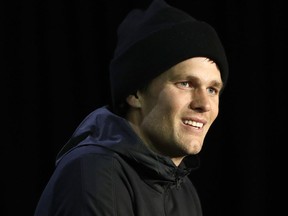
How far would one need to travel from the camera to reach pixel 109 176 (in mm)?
1359

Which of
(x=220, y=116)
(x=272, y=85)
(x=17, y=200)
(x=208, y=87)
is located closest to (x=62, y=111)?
(x=17, y=200)

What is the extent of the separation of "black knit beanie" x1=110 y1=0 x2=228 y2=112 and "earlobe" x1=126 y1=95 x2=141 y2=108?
15mm

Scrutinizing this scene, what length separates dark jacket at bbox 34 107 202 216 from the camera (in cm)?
130

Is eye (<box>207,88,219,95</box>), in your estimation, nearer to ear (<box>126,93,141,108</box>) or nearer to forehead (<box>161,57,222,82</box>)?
forehead (<box>161,57,222,82</box>)

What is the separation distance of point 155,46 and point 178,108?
0.18m

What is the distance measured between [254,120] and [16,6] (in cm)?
114

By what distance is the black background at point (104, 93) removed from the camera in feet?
8.11

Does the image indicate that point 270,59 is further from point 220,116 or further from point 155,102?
point 155,102

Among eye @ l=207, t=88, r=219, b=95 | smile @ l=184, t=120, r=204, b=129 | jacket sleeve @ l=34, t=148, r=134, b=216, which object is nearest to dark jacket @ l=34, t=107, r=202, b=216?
jacket sleeve @ l=34, t=148, r=134, b=216

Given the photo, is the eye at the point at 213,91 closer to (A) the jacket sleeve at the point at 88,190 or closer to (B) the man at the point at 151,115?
(B) the man at the point at 151,115

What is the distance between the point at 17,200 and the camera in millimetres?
2467

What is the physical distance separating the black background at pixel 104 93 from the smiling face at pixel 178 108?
Result: 1.04 meters

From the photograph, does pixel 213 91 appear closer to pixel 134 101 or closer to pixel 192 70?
pixel 192 70

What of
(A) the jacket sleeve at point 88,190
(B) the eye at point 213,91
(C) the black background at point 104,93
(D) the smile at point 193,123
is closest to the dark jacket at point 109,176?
(A) the jacket sleeve at point 88,190
